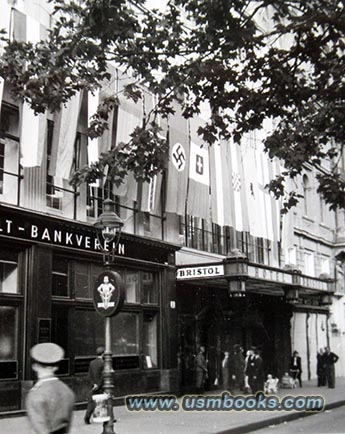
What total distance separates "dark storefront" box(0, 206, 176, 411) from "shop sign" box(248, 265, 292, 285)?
2.62 meters

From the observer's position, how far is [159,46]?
1176 centimetres

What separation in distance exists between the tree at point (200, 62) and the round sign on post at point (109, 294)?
2.34 meters

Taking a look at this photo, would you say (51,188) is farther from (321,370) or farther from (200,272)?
(321,370)

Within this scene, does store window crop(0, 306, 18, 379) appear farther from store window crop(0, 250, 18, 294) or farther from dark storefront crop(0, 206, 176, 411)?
store window crop(0, 250, 18, 294)

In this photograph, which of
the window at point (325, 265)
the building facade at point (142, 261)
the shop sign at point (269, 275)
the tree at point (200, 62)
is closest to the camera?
the tree at point (200, 62)

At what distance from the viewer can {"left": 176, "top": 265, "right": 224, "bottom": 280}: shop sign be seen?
20.8 m

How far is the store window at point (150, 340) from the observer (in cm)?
2064

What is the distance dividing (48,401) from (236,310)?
2081 cm

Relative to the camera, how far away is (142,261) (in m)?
20.5

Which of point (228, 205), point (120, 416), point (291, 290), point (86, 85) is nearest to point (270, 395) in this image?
point (291, 290)

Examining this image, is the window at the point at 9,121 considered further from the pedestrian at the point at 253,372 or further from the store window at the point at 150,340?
the pedestrian at the point at 253,372

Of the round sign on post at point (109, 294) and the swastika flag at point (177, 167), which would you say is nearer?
the round sign on post at point (109, 294)

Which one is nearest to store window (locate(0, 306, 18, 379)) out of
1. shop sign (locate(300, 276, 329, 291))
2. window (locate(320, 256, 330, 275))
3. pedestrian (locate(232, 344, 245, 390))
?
pedestrian (locate(232, 344, 245, 390))

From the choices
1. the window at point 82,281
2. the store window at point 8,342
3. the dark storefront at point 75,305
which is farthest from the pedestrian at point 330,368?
the store window at point 8,342
